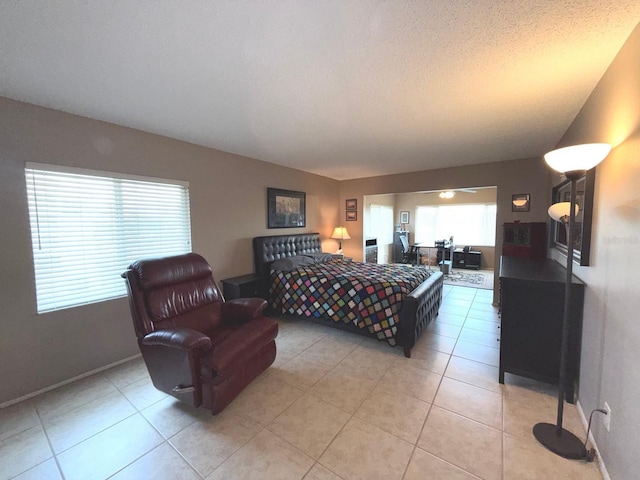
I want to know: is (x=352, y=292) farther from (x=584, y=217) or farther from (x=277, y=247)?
(x=584, y=217)

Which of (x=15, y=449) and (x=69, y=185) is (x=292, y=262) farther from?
(x=15, y=449)

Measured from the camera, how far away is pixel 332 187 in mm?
5777

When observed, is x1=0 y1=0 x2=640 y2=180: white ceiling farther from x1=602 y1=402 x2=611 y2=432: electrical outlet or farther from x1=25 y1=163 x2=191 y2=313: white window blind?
x1=602 y1=402 x2=611 y2=432: electrical outlet

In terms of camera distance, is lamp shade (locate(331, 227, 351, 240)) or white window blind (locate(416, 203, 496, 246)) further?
white window blind (locate(416, 203, 496, 246))

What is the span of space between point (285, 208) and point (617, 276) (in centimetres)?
395

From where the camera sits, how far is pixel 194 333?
186cm

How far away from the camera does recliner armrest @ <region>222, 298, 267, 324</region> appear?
2458 millimetres

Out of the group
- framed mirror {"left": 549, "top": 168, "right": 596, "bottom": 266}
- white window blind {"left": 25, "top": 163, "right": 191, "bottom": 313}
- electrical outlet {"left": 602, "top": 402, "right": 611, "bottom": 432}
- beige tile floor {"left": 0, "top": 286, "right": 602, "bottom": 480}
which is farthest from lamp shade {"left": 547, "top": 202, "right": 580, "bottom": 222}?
white window blind {"left": 25, "top": 163, "right": 191, "bottom": 313}

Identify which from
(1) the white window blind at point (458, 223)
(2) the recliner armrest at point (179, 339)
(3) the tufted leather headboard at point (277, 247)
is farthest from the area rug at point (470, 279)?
(2) the recliner armrest at point (179, 339)

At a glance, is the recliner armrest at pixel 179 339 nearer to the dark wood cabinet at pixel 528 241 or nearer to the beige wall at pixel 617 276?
the beige wall at pixel 617 276

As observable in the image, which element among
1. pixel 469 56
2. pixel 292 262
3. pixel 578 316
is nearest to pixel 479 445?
pixel 578 316

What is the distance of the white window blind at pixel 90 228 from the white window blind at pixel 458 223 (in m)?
7.37

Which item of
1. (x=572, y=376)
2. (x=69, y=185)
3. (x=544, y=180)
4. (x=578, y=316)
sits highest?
(x=544, y=180)

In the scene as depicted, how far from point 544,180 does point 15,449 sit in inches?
243
